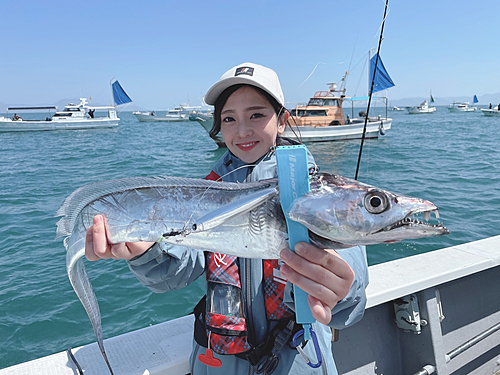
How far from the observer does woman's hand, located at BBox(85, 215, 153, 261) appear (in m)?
1.33

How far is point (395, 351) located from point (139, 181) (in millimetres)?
2983

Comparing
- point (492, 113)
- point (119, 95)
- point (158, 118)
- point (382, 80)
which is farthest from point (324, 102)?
point (158, 118)

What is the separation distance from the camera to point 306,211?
1033 millimetres

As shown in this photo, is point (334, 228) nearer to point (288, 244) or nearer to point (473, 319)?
point (288, 244)

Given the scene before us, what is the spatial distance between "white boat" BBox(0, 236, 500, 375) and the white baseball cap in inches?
65.2

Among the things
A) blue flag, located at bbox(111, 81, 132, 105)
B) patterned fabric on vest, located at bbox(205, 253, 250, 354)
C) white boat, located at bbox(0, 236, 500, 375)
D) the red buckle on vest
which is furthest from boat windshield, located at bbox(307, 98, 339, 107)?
blue flag, located at bbox(111, 81, 132, 105)

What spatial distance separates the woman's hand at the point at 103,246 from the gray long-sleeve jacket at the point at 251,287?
0.06 meters

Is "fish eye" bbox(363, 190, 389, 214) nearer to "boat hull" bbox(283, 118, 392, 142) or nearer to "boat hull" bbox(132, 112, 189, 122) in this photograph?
"boat hull" bbox(283, 118, 392, 142)

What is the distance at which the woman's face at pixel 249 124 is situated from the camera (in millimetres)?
1963

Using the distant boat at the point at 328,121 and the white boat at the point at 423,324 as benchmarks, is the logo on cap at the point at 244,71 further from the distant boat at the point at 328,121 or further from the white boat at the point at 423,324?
the distant boat at the point at 328,121

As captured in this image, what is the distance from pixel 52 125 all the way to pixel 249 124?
161ft

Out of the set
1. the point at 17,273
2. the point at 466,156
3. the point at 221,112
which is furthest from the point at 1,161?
the point at 466,156

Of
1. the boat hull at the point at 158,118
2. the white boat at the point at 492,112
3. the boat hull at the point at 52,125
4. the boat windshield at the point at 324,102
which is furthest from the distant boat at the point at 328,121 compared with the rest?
the boat hull at the point at 158,118

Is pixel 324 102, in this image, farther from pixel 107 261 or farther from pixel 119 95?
pixel 119 95
